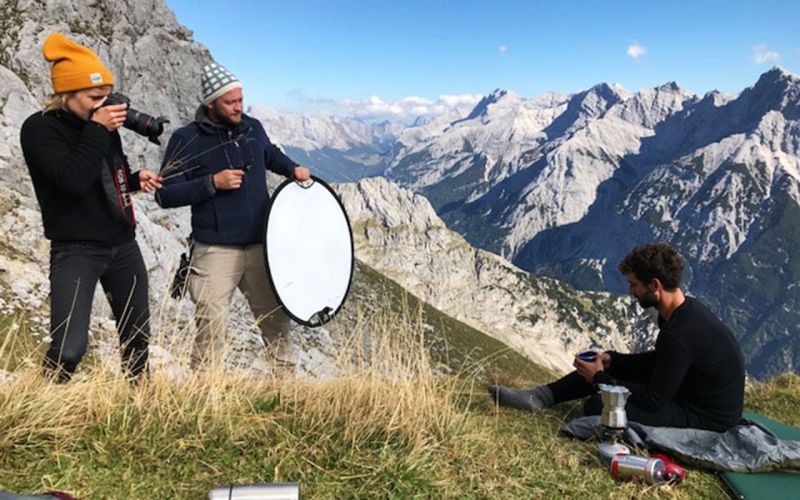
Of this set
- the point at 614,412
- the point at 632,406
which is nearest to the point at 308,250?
the point at 614,412

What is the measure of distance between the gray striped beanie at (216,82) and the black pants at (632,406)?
5.83 meters

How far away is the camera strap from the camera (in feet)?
16.4

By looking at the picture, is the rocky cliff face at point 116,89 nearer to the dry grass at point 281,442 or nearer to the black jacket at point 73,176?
the dry grass at point 281,442

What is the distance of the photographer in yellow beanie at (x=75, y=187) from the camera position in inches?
178

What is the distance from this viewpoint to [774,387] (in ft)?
31.8

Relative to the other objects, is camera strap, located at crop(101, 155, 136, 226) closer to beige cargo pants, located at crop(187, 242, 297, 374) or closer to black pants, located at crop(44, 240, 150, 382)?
black pants, located at crop(44, 240, 150, 382)

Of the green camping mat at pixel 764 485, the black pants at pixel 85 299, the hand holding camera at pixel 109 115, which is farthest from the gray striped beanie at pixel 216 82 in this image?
the green camping mat at pixel 764 485

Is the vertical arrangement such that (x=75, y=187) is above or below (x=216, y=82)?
below

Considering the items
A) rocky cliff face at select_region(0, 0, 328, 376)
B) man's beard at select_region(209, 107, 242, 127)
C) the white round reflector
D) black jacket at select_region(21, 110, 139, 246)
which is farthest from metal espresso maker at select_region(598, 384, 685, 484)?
black jacket at select_region(21, 110, 139, 246)

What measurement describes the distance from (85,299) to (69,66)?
2170 mm

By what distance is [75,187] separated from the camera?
455 cm

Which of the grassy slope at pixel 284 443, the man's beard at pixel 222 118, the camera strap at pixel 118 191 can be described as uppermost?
the man's beard at pixel 222 118

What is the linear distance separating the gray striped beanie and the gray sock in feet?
18.0

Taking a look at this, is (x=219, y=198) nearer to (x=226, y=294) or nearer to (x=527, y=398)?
(x=226, y=294)
